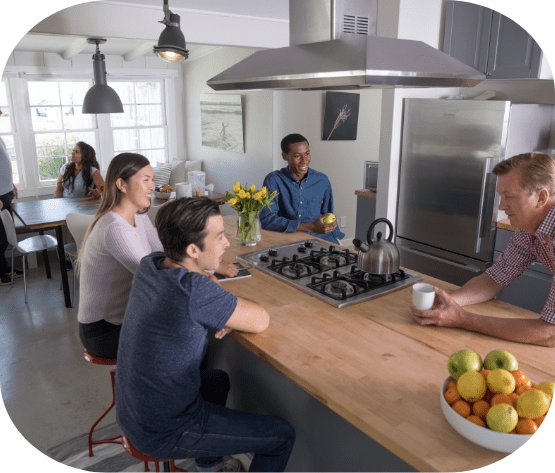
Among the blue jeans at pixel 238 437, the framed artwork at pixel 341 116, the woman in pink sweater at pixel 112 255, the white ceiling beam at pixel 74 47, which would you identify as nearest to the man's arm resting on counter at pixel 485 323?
the blue jeans at pixel 238 437

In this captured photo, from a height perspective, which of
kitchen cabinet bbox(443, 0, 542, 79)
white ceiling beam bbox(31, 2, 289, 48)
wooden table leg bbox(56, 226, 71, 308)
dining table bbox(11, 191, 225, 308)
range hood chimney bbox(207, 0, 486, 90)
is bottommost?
wooden table leg bbox(56, 226, 71, 308)

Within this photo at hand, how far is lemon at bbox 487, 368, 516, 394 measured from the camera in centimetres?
121

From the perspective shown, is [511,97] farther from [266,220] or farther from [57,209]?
[57,209]

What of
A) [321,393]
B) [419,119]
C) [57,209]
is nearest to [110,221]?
[321,393]

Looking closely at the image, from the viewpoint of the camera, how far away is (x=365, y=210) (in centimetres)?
460

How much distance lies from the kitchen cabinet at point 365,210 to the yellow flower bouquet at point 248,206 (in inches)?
73.2

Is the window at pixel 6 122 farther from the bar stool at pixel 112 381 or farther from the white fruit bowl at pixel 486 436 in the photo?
the white fruit bowl at pixel 486 436

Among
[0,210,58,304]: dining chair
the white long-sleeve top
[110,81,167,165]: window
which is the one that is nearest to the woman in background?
[0,210,58,304]: dining chair

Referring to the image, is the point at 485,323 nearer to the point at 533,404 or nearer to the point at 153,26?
the point at 533,404

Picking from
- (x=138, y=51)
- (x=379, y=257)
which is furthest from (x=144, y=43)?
(x=379, y=257)

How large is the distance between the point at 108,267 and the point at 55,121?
5167 millimetres

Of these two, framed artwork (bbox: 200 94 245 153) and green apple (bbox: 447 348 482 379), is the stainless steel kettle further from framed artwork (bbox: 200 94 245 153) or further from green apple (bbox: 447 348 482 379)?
framed artwork (bbox: 200 94 245 153)

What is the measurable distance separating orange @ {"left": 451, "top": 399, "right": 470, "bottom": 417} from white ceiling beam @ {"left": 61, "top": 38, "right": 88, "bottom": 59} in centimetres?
571

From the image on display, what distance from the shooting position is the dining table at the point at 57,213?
4.12 metres
